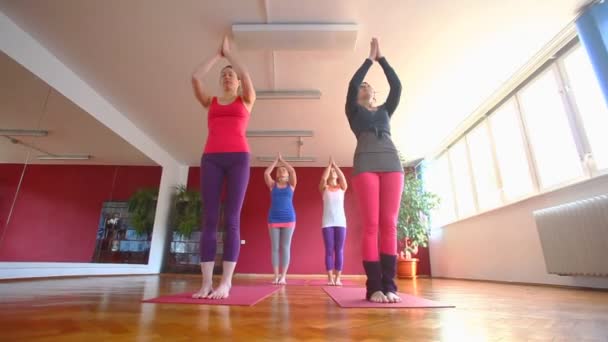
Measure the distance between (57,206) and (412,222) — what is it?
5357 millimetres

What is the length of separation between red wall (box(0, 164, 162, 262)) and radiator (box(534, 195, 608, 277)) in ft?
17.6

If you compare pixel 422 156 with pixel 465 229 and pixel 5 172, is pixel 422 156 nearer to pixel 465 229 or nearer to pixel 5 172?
pixel 465 229

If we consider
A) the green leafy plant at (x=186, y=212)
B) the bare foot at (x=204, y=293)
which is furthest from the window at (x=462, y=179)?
the green leafy plant at (x=186, y=212)

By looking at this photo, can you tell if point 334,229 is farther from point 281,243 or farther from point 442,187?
point 442,187

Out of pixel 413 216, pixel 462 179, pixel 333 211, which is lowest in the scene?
pixel 333 211

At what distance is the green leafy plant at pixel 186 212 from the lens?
5.90 m

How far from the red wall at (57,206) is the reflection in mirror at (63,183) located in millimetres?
10

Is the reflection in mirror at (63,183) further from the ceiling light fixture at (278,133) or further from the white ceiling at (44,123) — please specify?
the ceiling light fixture at (278,133)

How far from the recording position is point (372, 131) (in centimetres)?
173

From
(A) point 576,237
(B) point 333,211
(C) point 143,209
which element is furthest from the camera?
(C) point 143,209

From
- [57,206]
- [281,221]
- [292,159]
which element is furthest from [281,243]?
[292,159]

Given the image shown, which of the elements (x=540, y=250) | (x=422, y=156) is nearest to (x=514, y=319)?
(x=540, y=250)

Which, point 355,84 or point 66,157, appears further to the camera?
point 66,157

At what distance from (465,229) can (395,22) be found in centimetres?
371
